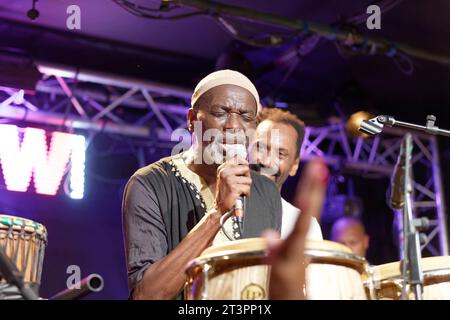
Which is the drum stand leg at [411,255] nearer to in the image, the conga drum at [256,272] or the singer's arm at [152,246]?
the conga drum at [256,272]

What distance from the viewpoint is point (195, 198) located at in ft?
12.4

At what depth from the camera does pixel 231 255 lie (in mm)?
2777

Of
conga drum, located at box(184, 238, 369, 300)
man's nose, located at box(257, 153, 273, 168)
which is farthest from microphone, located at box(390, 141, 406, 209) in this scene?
A: man's nose, located at box(257, 153, 273, 168)

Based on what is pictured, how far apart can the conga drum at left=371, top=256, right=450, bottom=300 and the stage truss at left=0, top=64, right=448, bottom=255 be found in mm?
5074

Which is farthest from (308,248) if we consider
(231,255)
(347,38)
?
(347,38)

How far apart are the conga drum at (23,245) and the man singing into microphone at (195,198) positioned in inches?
17.7

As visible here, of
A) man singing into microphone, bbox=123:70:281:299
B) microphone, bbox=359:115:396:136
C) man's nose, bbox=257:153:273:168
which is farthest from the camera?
man's nose, bbox=257:153:273:168

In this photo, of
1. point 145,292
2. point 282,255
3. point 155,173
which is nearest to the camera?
point 282,255

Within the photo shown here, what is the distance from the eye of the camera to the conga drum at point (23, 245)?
3.27 m

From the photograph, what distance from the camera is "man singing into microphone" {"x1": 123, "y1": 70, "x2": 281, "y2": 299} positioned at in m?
3.24

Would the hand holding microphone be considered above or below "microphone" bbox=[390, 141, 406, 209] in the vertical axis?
above

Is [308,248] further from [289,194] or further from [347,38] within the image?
[289,194]

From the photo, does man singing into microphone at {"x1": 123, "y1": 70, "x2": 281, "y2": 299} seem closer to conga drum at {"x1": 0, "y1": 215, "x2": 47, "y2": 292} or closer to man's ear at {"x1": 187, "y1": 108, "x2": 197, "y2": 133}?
man's ear at {"x1": 187, "y1": 108, "x2": 197, "y2": 133}
